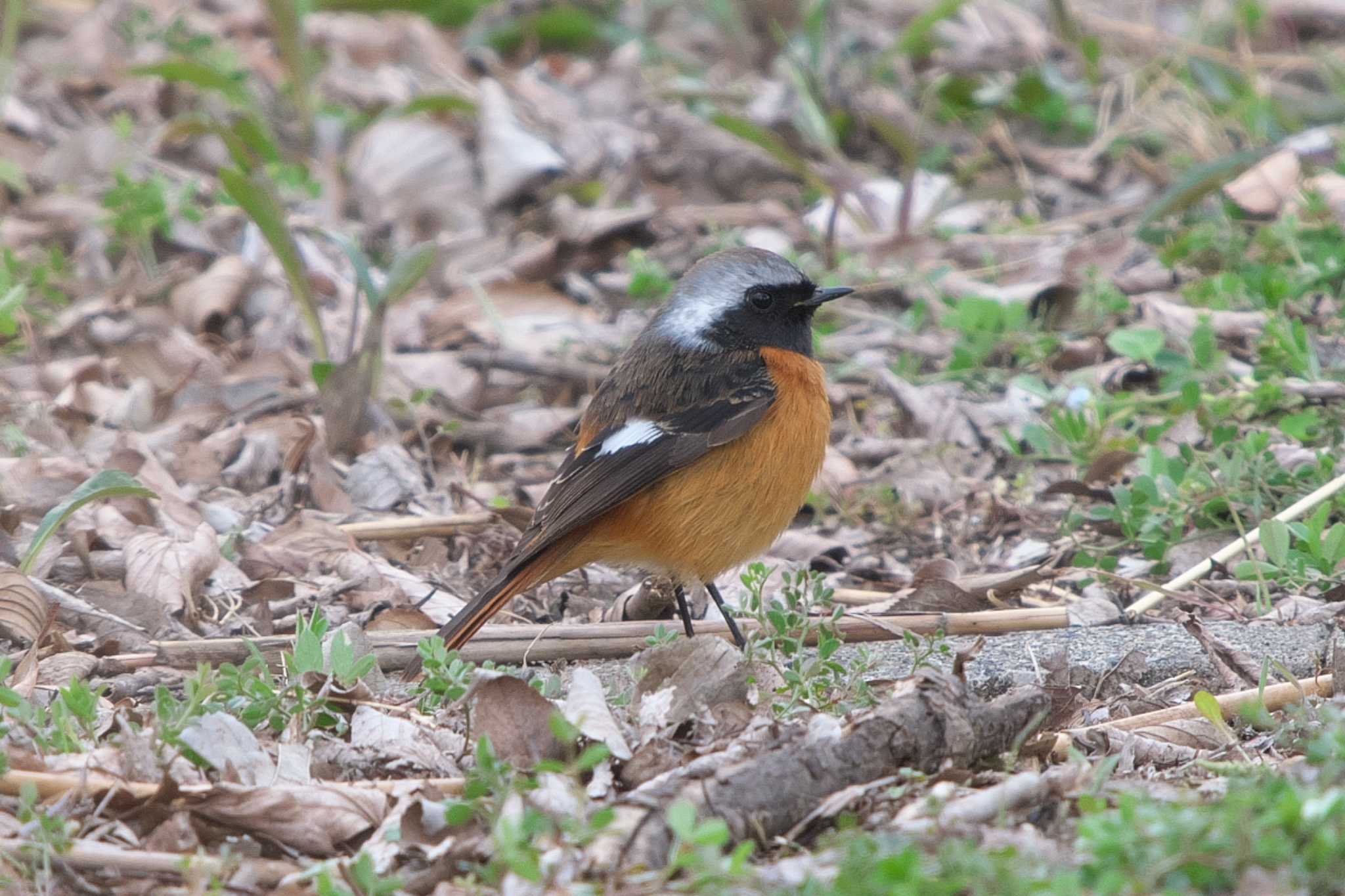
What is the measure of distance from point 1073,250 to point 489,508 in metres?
3.37

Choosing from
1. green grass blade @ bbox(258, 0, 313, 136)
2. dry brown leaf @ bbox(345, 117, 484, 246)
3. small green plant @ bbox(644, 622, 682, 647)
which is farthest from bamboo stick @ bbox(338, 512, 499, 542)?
green grass blade @ bbox(258, 0, 313, 136)

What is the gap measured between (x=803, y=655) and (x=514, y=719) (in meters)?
0.88

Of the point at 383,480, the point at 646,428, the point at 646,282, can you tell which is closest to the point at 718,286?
the point at 646,428

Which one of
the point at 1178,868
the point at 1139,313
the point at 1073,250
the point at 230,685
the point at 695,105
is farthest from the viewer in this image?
the point at 695,105

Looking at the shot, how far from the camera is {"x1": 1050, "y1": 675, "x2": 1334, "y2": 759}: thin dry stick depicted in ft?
11.9

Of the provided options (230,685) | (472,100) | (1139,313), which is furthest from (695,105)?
(230,685)

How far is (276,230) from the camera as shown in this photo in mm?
5914

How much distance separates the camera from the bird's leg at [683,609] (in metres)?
4.70

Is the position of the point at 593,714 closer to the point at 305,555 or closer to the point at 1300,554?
the point at 305,555

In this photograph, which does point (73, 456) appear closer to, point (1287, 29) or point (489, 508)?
point (489, 508)

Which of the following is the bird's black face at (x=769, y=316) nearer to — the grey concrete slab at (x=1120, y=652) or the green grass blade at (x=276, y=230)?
the grey concrete slab at (x=1120, y=652)

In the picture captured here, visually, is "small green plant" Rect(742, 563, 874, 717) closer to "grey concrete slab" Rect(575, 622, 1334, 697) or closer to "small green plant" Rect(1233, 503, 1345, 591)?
"grey concrete slab" Rect(575, 622, 1334, 697)

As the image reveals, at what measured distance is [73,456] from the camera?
18.6ft

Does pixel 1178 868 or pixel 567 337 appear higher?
pixel 1178 868
